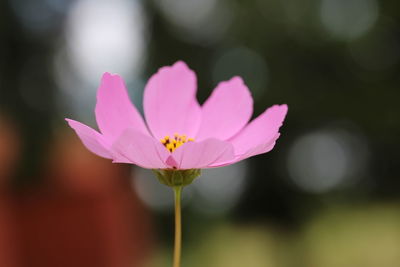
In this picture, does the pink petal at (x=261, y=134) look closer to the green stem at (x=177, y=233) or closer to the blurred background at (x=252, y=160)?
the green stem at (x=177, y=233)

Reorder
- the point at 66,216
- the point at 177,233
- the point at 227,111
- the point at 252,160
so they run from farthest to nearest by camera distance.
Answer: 1. the point at 252,160
2. the point at 66,216
3. the point at 227,111
4. the point at 177,233

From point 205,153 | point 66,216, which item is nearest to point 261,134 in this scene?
point 205,153

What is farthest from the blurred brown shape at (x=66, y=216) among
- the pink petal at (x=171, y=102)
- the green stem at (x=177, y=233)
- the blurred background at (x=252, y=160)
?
the green stem at (x=177, y=233)

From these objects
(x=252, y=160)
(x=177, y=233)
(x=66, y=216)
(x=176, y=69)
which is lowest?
(x=177, y=233)

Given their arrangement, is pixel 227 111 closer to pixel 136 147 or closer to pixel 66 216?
pixel 136 147

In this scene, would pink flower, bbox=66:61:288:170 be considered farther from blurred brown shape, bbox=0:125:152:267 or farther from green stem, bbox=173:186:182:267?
blurred brown shape, bbox=0:125:152:267

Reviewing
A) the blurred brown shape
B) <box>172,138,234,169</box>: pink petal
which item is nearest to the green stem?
<box>172,138,234,169</box>: pink petal

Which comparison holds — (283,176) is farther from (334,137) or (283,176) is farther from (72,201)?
(72,201)

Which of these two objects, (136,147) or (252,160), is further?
(252,160)

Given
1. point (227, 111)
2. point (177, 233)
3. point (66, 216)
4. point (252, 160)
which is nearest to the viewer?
point (177, 233)
